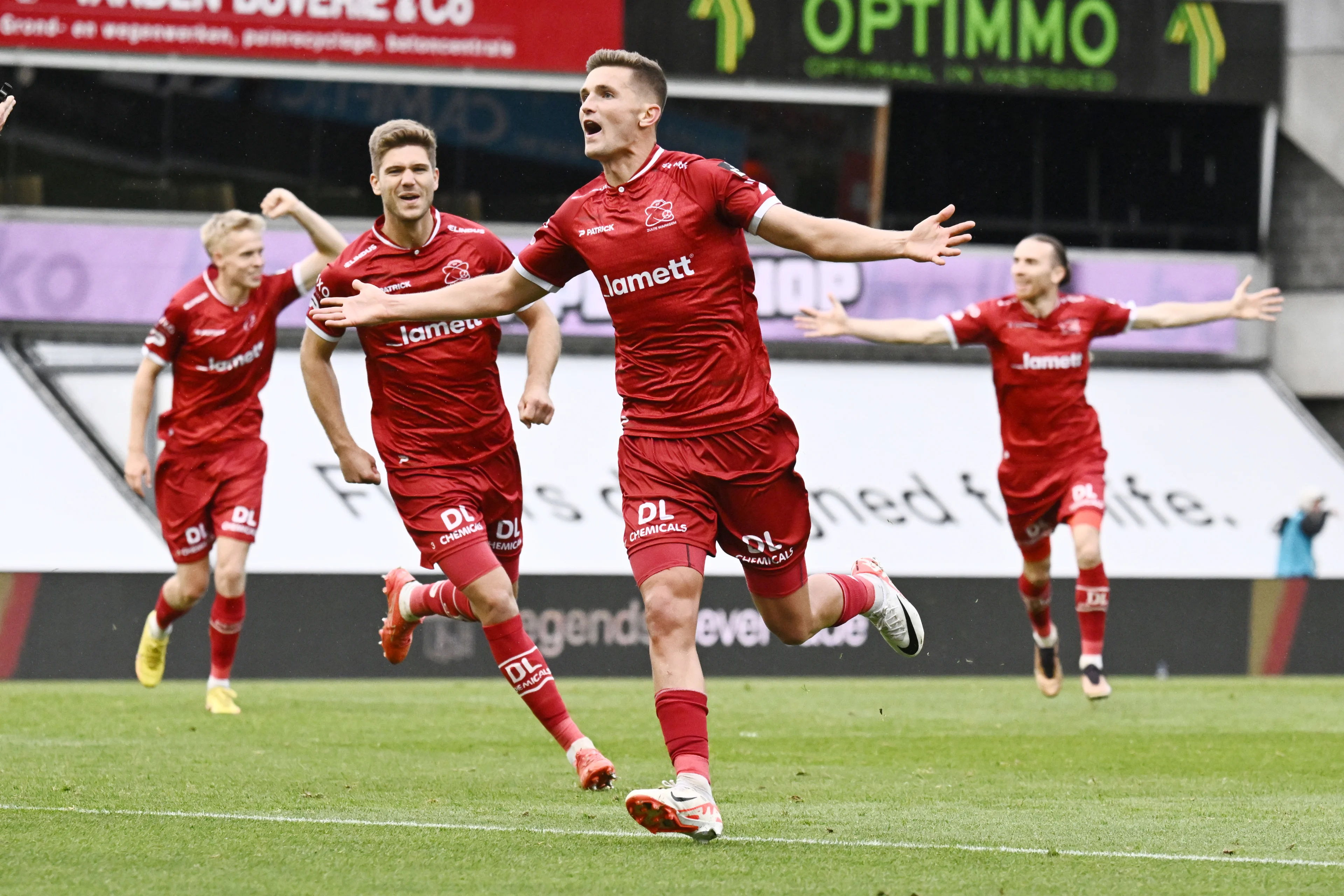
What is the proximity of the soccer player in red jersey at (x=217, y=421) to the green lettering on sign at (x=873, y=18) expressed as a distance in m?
14.6

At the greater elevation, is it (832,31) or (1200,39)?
(832,31)

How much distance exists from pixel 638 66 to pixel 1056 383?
6033mm

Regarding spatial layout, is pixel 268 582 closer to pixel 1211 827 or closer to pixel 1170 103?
pixel 1211 827

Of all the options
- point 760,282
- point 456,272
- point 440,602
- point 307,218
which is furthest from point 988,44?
point 456,272

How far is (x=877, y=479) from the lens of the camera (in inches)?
912

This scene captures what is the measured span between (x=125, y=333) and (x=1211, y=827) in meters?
18.5

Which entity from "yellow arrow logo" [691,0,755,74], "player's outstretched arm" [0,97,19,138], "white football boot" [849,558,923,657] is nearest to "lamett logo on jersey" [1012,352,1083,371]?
"white football boot" [849,558,923,657]

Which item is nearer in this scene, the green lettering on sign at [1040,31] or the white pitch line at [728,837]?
the white pitch line at [728,837]

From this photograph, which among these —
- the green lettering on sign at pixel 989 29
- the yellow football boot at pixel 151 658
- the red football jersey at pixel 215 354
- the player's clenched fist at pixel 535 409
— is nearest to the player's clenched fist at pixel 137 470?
the red football jersey at pixel 215 354

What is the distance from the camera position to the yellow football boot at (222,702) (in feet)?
35.4

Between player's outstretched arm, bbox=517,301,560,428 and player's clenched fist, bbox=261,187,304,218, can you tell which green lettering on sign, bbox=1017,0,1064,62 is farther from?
player's outstretched arm, bbox=517,301,560,428

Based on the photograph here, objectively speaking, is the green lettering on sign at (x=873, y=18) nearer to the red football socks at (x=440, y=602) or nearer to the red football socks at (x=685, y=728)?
the red football socks at (x=440, y=602)

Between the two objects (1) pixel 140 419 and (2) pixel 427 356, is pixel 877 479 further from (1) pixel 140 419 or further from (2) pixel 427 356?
(2) pixel 427 356

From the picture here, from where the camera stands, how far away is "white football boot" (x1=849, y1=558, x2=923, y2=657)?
7453mm
